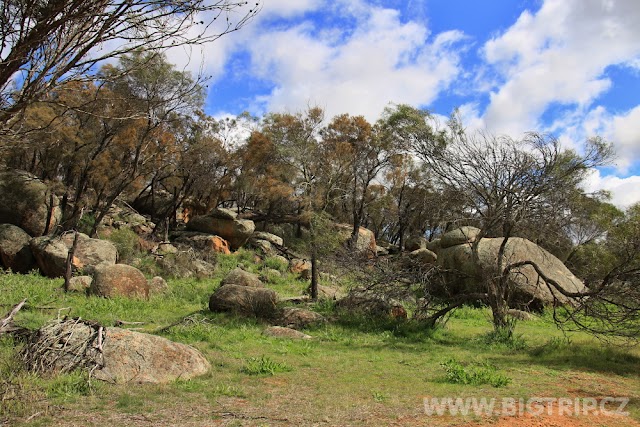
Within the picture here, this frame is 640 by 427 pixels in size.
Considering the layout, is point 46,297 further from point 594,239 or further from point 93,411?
point 594,239

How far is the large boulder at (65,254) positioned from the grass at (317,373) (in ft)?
12.6

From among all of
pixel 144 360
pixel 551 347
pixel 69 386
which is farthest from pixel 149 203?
pixel 69 386

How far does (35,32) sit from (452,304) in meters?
12.5

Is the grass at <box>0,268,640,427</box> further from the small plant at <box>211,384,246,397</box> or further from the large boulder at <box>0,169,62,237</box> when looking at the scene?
the large boulder at <box>0,169,62,237</box>

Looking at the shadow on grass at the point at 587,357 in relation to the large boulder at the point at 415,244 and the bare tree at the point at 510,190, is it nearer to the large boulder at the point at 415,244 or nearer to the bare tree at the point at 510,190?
the bare tree at the point at 510,190

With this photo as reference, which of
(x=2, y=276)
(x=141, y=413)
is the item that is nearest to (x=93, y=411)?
(x=141, y=413)

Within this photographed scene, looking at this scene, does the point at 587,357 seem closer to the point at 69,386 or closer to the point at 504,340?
the point at 504,340

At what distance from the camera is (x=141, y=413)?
623 cm

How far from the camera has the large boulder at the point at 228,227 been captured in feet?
102

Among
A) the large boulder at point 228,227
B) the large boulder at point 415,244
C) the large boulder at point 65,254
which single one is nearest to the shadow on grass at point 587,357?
the large boulder at point 65,254

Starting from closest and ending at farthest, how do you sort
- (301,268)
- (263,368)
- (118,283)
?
(263,368)
(118,283)
(301,268)

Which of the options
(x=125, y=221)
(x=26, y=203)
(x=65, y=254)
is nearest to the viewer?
(x=65, y=254)

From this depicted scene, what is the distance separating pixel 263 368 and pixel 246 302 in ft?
22.2

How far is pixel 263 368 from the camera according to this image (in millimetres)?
8891
